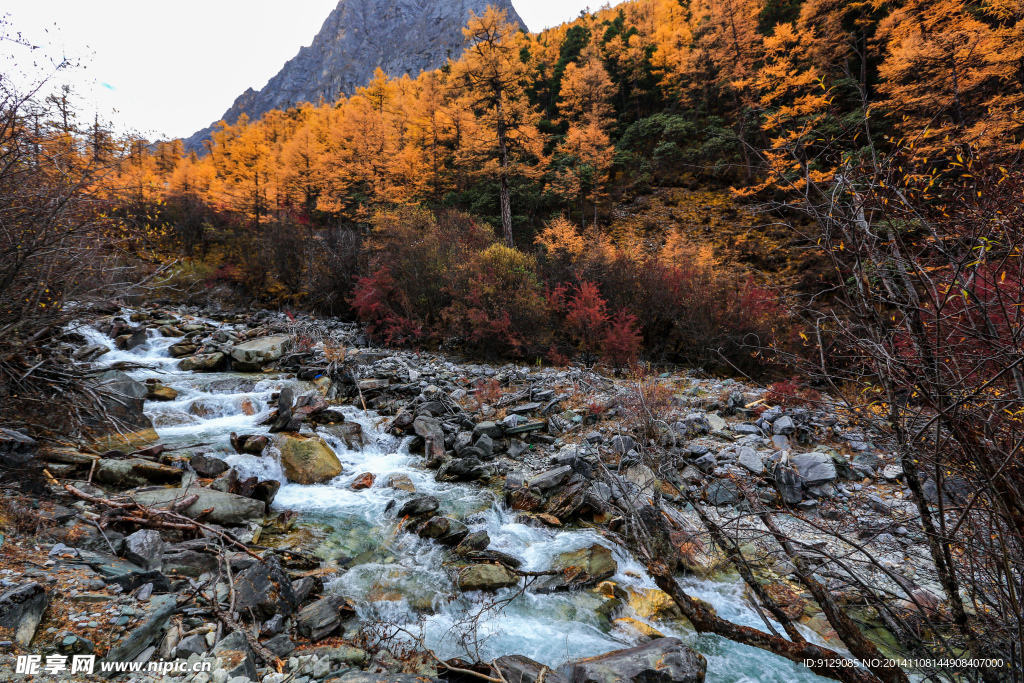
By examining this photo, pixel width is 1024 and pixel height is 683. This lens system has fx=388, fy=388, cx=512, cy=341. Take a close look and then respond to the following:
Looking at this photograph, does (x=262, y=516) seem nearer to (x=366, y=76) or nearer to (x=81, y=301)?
(x=81, y=301)

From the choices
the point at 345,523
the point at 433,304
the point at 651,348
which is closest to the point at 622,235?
the point at 651,348

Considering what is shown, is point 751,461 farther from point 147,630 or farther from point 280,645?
point 147,630

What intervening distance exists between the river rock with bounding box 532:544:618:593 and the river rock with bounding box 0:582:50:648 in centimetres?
359

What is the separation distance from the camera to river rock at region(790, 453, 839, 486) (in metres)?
5.08

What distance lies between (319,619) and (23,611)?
1.73 metres

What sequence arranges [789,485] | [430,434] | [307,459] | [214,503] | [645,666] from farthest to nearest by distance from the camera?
[430,434] < [307,459] < [789,485] < [214,503] < [645,666]

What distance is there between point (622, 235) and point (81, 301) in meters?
18.3

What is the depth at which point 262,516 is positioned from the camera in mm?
4602

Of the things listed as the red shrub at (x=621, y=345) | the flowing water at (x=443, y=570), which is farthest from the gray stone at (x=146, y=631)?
the red shrub at (x=621, y=345)

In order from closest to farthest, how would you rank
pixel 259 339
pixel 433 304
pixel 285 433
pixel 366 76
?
pixel 285 433 < pixel 259 339 < pixel 433 304 < pixel 366 76

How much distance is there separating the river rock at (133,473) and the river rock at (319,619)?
2760 millimetres

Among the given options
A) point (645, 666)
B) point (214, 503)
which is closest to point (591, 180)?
point (214, 503)

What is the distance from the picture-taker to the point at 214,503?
4289 mm

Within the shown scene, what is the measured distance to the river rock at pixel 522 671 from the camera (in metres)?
2.64
